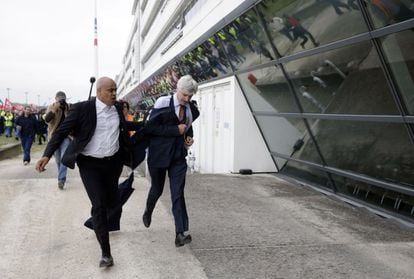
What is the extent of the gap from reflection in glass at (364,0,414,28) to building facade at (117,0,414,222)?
0.01 meters

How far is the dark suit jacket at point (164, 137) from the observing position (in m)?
4.88

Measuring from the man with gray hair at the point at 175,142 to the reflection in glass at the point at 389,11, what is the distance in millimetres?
2172

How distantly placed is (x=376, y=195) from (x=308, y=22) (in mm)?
2762

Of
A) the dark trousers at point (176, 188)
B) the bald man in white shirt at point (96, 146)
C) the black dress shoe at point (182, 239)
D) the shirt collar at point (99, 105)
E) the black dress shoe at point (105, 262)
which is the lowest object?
the black dress shoe at point (105, 262)

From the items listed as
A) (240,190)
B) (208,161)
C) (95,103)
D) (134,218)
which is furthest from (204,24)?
(95,103)

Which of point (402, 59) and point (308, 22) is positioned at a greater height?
point (308, 22)

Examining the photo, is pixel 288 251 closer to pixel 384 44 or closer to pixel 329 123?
pixel 384 44

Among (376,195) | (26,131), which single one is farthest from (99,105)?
(26,131)

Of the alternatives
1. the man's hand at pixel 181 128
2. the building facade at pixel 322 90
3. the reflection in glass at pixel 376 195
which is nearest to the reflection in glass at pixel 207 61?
the building facade at pixel 322 90

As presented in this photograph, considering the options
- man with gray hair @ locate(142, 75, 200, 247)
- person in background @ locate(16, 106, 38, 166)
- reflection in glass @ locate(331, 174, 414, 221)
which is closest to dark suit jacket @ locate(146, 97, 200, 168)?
man with gray hair @ locate(142, 75, 200, 247)

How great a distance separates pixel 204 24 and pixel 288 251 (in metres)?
9.06

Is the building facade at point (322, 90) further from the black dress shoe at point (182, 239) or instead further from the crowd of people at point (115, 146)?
the black dress shoe at point (182, 239)

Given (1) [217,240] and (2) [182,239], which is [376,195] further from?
(2) [182,239]

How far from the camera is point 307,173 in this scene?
9.23 metres
